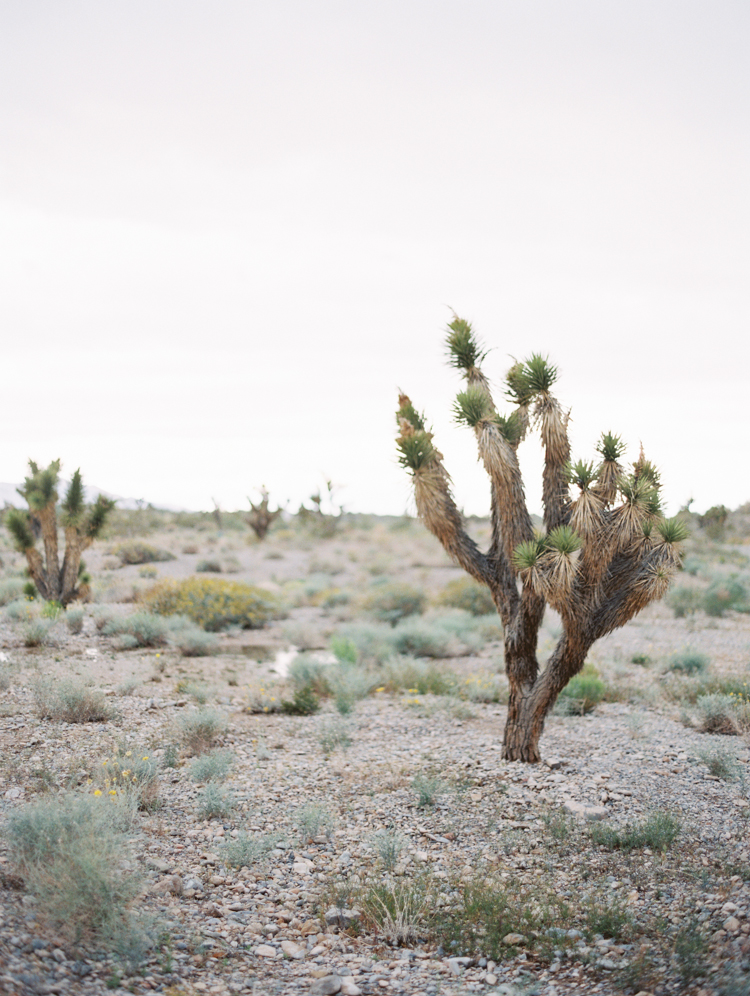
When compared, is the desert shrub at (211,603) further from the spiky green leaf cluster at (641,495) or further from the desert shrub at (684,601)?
the spiky green leaf cluster at (641,495)

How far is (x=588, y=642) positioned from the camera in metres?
7.36

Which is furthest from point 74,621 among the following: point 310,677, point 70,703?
point 70,703

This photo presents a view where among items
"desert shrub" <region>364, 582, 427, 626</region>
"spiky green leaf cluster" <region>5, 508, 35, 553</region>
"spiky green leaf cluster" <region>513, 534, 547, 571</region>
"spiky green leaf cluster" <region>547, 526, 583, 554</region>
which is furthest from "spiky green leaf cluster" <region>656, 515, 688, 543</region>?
"spiky green leaf cluster" <region>5, 508, 35, 553</region>

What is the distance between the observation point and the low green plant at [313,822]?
20.2 feet

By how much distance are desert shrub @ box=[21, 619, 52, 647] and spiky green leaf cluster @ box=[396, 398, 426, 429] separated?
760 centimetres

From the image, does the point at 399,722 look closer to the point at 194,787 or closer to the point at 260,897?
the point at 194,787

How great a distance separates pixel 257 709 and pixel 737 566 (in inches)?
937

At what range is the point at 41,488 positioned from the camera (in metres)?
16.1

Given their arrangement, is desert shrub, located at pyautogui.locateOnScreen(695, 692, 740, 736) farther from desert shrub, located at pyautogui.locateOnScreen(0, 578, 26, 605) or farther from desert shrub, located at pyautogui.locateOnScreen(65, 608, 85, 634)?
desert shrub, located at pyautogui.locateOnScreen(0, 578, 26, 605)

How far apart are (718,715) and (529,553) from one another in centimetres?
423

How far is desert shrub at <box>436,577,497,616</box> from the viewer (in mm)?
19312

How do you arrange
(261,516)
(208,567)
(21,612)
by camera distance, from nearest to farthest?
(21,612) < (208,567) < (261,516)

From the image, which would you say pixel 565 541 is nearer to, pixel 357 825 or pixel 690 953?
pixel 357 825

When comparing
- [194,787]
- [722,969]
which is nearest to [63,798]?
[194,787]
